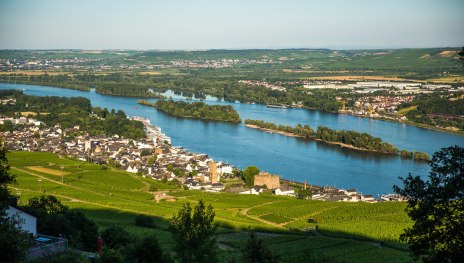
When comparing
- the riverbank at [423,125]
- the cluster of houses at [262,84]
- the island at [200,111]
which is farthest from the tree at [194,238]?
the cluster of houses at [262,84]

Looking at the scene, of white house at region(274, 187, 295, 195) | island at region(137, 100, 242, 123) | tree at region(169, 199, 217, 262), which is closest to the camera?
tree at region(169, 199, 217, 262)

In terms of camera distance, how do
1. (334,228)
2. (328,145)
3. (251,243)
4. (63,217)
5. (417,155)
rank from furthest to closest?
(328,145)
(417,155)
(334,228)
(63,217)
(251,243)

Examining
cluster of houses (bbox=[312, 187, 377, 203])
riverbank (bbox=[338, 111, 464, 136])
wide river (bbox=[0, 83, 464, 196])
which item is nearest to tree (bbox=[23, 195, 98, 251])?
cluster of houses (bbox=[312, 187, 377, 203])

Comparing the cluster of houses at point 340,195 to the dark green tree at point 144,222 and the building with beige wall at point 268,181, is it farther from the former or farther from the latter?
the dark green tree at point 144,222

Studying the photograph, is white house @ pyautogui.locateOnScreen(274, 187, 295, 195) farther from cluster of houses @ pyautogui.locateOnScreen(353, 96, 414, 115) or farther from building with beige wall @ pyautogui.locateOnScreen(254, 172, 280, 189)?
cluster of houses @ pyautogui.locateOnScreen(353, 96, 414, 115)

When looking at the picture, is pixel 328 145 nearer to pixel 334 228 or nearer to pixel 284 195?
pixel 284 195

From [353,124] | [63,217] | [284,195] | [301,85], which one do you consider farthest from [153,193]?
[301,85]
